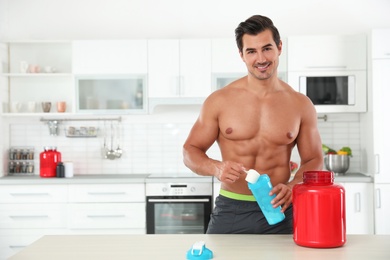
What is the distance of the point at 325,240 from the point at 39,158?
3582 millimetres

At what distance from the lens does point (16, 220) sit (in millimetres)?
4496

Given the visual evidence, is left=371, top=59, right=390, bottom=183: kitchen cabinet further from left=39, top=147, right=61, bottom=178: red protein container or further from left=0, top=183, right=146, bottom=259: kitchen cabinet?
left=39, top=147, right=61, bottom=178: red protein container

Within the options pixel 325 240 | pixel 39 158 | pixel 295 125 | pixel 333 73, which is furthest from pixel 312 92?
pixel 325 240

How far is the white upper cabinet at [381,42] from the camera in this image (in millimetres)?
4340

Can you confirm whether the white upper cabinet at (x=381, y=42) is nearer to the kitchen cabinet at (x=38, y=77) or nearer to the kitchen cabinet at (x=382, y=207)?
the kitchen cabinet at (x=382, y=207)

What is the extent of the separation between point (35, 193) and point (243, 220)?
251 centimetres

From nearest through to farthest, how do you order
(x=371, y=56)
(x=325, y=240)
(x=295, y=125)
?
(x=325, y=240)
(x=295, y=125)
(x=371, y=56)

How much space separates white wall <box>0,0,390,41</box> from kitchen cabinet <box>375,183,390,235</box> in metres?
1.47

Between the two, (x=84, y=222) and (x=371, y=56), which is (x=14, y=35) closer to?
(x=84, y=222)

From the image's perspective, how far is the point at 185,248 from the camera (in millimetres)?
1958

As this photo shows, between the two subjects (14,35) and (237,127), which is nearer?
(237,127)

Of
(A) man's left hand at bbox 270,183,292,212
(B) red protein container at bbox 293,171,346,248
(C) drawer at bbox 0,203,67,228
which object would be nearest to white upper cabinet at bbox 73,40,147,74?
(C) drawer at bbox 0,203,67,228

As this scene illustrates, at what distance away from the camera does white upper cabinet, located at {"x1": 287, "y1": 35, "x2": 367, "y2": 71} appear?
4.53 metres

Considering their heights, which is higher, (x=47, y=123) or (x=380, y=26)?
(x=380, y=26)
